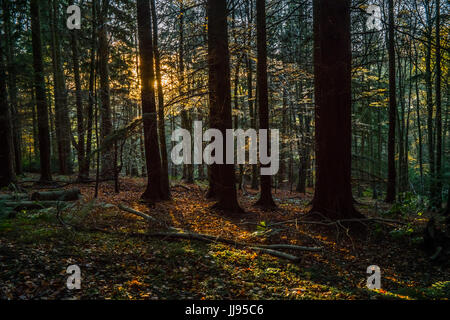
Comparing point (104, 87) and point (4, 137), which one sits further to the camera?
point (104, 87)

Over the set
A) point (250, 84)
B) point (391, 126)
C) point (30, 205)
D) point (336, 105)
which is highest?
point (250, 84)

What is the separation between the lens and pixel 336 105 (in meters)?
7.23

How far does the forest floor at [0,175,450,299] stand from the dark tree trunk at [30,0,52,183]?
578 centimetres

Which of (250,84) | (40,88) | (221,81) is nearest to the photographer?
(221,81)

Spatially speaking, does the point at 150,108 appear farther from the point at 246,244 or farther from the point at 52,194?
the point at 246,244

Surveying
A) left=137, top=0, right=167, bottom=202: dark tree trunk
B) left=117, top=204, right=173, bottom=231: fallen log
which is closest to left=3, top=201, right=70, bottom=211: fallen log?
left=117, top=204, right=173, bottom=231: fallen log

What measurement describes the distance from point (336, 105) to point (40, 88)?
12158 millimetres

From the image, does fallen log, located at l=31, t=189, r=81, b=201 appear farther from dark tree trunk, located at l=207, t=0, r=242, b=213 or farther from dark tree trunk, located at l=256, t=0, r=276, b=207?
dark tree trunk, located at l=256, t=0, r=276, b=207

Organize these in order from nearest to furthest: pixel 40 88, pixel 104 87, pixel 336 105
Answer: pixel 336 105
pixel 40 88
pixel 104 87

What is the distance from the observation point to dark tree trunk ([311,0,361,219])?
7.11m

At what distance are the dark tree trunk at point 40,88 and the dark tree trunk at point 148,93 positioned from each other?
15.0 ft

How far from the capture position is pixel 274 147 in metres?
14.3

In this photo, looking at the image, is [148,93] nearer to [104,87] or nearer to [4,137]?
[104,87]

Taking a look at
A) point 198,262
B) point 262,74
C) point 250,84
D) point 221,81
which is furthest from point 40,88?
point 198,262
